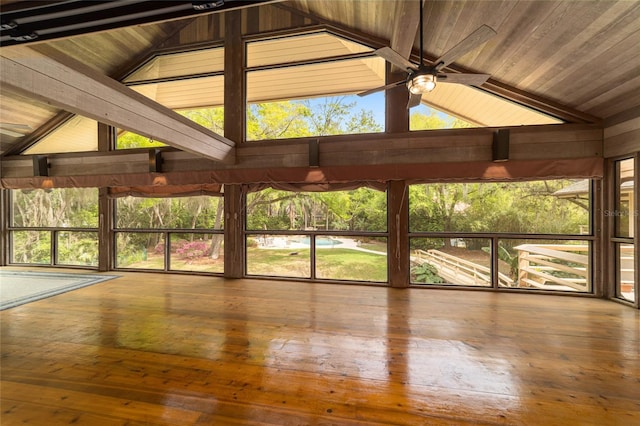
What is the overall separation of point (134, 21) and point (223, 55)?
459 cm

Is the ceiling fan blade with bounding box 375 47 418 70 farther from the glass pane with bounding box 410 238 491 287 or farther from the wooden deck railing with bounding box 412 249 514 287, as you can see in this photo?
the wooden deck railing with bounding box 412 249 514 287

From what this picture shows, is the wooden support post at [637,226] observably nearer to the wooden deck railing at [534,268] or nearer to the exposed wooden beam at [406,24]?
the wooden deck railing at [534,268]

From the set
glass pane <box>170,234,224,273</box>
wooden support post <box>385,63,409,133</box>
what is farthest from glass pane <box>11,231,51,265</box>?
wooden support post <box>385,63,409,133</box>

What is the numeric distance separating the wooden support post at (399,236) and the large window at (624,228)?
274cm

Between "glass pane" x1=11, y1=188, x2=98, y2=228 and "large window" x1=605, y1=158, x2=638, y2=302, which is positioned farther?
"glass pane" x1=11, y1=188, x2=98, y2=228

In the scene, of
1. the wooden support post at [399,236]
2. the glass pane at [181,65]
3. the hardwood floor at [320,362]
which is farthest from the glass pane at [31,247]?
the wooden support post at [399,236]

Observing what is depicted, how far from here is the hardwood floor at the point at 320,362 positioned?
171 centimetres

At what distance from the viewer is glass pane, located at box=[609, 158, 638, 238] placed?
3.62 m

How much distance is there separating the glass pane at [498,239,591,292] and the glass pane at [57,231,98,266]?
304 inches

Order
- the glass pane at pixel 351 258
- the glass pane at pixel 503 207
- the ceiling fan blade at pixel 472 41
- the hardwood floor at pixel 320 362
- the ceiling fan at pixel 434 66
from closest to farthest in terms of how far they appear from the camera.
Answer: the hardwood floor at pixel 320 362 < the ceiling fan blade at pixel 472 41 < the ceiling fan at pixel 434 66 < the glass pane at pixel 503 207 < the glass pane at pixel 351 258

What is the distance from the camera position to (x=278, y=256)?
16.4 feet

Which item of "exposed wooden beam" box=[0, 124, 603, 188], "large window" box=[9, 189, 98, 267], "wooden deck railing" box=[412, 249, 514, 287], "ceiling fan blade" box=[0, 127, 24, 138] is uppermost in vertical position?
"ceiling fan blade" box=[0, 127, 24, 138]

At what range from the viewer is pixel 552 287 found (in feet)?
13.5

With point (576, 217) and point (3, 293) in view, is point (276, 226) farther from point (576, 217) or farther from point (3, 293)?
point (576, 217)
